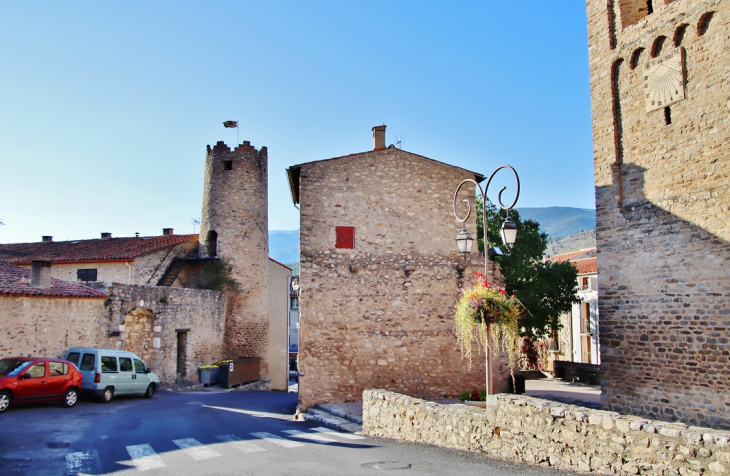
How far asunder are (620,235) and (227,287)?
2052 cm

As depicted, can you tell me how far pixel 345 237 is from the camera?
16766 mm

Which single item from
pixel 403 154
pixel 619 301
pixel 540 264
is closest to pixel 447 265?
pixel 403 154

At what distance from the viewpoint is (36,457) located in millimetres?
9203

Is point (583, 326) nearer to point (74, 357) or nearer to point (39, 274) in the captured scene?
point (74, 357)

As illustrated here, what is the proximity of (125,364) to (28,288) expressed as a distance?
3.83 m

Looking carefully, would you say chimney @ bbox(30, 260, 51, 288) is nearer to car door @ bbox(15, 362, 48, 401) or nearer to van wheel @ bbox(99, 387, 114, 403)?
van wheel @ bbox(99, 387, 114, 403)

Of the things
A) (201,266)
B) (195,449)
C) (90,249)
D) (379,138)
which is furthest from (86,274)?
(195,449)

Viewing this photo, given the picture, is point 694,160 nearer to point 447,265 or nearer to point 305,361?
point 447,265

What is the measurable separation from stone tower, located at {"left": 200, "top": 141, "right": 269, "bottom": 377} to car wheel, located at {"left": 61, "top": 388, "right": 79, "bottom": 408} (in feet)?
46.1

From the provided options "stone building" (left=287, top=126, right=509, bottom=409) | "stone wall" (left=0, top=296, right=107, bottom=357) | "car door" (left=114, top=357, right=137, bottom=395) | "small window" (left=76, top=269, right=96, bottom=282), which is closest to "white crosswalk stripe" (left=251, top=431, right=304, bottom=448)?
"stone building" (left=287, top=126, right=509, bottom=409)

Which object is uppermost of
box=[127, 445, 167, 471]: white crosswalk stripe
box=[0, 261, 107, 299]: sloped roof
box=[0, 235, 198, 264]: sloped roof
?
box=[0, 235, 198, 264]: sloped roof

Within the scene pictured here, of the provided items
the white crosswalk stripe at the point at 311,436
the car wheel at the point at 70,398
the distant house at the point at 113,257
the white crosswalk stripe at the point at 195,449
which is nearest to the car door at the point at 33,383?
the car wheel at the point at 70,398

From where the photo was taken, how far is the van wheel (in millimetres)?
17031

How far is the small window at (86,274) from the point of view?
28.5 meters
